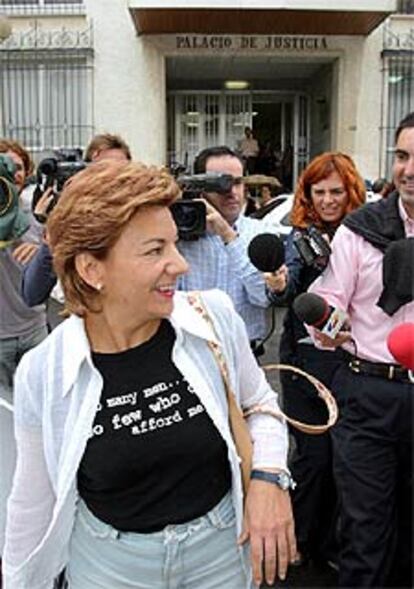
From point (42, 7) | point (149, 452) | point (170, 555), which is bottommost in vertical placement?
point (170, 555)

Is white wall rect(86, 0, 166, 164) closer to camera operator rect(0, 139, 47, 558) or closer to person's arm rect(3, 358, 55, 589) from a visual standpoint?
camera operator rect(0, 139, 47, 558)

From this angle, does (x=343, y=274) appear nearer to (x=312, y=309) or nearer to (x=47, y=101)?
(x=312, y=309)

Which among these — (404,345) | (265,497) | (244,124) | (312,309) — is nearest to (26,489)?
(265,497)

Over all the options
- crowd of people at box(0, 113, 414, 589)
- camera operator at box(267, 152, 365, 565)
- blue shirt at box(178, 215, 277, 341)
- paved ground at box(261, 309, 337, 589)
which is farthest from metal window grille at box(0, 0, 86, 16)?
crowd of people at box(0, 113, 414, 589)

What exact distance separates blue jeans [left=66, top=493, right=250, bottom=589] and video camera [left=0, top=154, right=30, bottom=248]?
4.97 feet

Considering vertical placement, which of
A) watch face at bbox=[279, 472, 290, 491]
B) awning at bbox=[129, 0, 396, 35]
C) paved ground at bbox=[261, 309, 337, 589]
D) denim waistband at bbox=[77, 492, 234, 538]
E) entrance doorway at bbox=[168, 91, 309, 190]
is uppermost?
awning at bbox=[129, 0, 396, 35]

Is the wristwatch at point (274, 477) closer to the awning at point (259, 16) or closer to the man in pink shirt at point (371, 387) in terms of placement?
the man in pink shirt at point (371, 387)

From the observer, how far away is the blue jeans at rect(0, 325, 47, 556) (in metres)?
2.69

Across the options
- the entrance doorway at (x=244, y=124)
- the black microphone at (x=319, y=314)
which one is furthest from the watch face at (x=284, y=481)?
the entrance doorway at (x=244, y=124)

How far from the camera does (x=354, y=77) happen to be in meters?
14.0

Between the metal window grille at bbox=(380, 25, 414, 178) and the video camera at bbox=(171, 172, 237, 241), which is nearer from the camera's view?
the video camera at bbox=(171, 172, 237, 241)

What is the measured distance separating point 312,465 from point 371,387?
2.66 feet

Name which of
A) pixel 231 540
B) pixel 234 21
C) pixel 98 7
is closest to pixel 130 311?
pixel 231 540

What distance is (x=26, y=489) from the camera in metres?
1.60
